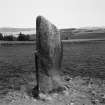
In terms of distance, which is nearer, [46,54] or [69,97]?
[69,97]

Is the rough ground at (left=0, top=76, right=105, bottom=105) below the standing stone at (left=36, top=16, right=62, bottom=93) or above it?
below

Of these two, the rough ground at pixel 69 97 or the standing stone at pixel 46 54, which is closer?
the rough ground at pixel 69 97

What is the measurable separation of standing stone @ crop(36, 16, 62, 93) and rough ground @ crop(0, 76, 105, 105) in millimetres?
412

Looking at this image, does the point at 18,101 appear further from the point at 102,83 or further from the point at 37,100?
the point at 102,83

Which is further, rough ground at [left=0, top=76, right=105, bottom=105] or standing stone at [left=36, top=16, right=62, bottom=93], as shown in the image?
standing stone at [left=36, top=16, right=62, bottom=93]

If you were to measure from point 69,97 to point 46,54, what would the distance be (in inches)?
70.4

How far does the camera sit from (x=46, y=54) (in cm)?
672

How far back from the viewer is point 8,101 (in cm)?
635

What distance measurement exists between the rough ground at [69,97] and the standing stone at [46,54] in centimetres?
41

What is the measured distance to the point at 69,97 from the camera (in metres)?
6.57

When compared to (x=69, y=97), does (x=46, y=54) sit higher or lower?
higher

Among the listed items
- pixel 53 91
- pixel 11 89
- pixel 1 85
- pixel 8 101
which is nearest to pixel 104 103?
pixel 53 91

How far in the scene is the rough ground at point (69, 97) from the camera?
617 centimetres

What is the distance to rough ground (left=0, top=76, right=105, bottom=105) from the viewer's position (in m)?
6.17
